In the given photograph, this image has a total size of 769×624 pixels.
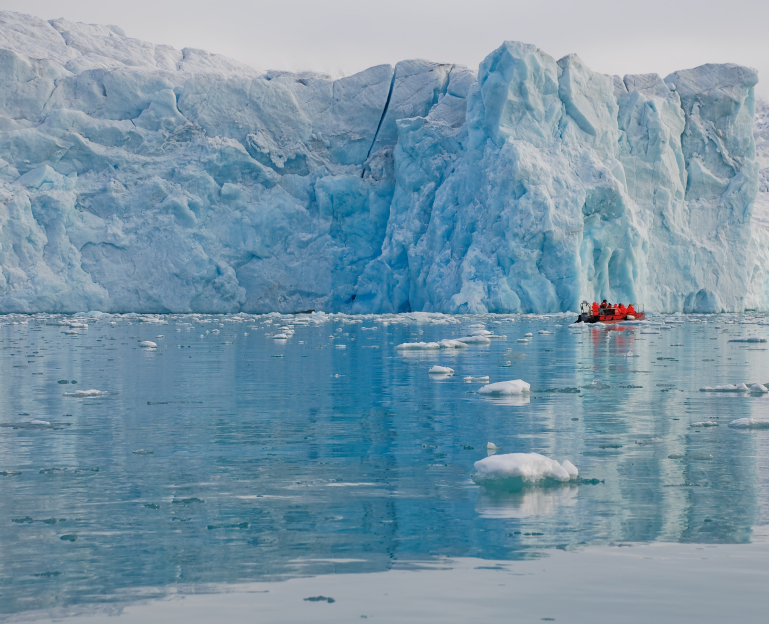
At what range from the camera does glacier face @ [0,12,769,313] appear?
95.6ft

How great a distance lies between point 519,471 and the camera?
4098 mm

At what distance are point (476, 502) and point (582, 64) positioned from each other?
95.9ft

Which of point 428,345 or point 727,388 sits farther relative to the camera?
point 428,345

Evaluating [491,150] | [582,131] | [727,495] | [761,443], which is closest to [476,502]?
[727,495]

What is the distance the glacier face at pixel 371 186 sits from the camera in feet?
95.6

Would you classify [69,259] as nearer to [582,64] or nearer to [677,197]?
[582,64]

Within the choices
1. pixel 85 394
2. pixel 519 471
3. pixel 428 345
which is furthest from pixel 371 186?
pixel 519 471

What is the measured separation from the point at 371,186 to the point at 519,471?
28791 mm

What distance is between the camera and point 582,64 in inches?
1211

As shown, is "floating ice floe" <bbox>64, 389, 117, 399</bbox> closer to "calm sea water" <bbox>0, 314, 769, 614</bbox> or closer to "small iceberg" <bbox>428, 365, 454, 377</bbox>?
"calm sea water" <bbox>0, 314, 769, 614</bbox>

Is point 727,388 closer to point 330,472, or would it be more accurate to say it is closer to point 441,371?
point 441,371

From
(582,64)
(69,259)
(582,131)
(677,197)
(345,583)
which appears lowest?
(345,583)

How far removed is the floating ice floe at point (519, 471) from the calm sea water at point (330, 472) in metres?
0.10

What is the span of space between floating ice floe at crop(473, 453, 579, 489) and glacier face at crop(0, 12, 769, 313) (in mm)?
23884
